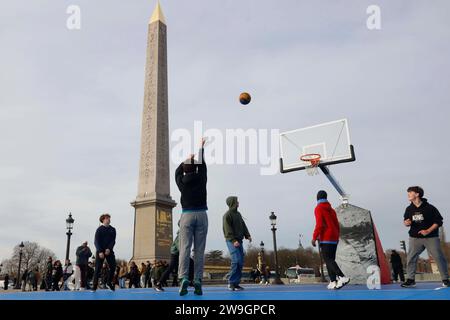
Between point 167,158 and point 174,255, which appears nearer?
point 174,255

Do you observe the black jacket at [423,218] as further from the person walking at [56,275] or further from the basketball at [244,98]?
the person walking at [56,275]

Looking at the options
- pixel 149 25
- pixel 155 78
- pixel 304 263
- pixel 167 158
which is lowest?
pixel 304 263

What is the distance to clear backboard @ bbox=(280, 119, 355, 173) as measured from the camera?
1523cm

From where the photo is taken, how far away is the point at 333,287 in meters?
6.96

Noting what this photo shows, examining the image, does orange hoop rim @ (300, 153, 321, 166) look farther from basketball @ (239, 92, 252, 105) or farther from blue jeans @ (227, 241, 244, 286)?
blue jeans @ (227, 241, 244, 286)

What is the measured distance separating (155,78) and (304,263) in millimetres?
87364

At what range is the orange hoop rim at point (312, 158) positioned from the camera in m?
15.8

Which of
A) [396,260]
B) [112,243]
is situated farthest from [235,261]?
[396,260]

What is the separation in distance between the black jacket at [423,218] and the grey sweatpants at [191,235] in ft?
14.0

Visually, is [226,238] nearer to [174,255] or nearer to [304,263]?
[174,255]

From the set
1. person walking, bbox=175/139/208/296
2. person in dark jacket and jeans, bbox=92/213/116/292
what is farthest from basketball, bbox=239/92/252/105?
person walking, bbox=175/139/208/296

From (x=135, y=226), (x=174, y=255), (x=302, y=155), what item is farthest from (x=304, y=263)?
(x=174, y=255)

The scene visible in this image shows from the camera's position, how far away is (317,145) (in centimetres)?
1642

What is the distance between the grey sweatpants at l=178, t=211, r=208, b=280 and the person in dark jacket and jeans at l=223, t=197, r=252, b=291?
2142mm
